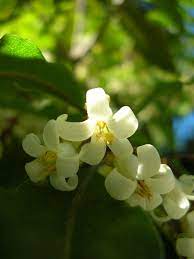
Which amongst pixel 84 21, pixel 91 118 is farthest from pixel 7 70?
pixel 84 21

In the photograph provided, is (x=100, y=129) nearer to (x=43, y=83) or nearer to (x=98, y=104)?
(x=98, y=104)

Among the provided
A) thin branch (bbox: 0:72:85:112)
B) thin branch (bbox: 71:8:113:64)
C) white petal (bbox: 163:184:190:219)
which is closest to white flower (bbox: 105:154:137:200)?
white petal (bbox: 163:184:190:219)

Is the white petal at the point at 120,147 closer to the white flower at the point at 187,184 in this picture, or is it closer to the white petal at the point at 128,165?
the white petal at the point at 128,165

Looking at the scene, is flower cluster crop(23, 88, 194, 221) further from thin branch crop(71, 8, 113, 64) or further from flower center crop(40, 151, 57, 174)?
thin branch crop(71, 8, 113, 64)

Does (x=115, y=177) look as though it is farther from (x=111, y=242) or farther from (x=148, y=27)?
(x=148, y=27)

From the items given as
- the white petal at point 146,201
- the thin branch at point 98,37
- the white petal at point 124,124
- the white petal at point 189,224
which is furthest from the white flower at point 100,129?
the thin branch at point 98,37
